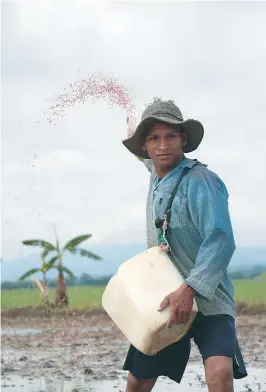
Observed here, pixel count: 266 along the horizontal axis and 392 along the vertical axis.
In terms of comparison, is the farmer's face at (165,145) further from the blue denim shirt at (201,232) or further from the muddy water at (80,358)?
the muddy water at (80,358)

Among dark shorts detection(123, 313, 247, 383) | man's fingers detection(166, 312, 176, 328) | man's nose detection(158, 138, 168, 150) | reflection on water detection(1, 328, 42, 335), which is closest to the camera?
man's fingers detection(166, 312, 176, 328)

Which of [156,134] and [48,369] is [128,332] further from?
[48,369]

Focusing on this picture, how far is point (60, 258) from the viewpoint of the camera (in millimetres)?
15359

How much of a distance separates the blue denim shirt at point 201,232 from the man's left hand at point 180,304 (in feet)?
0.11

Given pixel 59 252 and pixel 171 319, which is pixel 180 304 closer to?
pixel 171 319

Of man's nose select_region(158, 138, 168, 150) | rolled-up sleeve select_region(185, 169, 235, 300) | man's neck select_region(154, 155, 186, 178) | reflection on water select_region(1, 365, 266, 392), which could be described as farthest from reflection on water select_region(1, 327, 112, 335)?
rolled-up sleeve select_region(185, 169, 235, 300)

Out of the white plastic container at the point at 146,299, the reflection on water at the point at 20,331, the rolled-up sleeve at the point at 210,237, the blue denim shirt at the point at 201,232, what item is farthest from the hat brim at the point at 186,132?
the reflection on water at the point at 20,331

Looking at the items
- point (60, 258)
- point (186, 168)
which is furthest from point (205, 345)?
point (60, 258)

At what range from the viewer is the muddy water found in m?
6.29

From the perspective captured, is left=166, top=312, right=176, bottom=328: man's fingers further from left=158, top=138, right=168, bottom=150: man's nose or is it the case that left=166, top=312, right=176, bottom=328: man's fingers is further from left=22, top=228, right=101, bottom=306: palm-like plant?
left=22, top=228, right=101, bottom=306: palm-like plant

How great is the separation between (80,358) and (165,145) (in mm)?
4116

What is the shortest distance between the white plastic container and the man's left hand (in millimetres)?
24

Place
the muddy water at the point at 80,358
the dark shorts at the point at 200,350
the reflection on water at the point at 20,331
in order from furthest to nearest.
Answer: the reflection on water at the point at 20,331
the muddy water at the point at 80,358
the dark shorts at the point at 200,350

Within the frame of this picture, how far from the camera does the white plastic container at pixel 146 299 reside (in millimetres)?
3541
